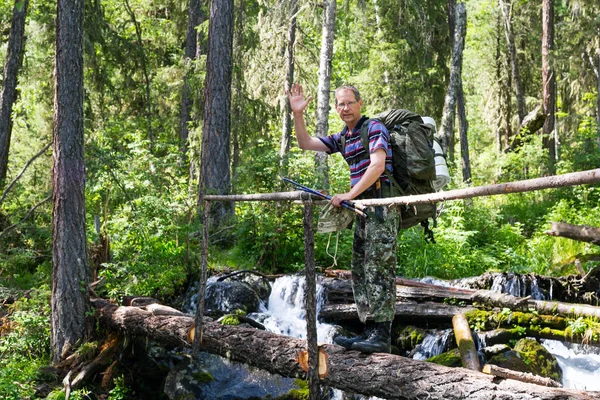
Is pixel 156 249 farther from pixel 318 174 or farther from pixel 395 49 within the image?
pixel 395 49

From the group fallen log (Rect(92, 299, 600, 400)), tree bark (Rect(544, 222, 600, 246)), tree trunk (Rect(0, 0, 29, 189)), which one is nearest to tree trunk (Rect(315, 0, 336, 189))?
tree bark (Rect(544, 222, 600, 246))

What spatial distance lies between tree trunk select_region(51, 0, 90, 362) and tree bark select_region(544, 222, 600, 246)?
7.49 meters

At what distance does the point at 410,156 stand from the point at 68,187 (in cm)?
564

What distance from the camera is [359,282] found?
16.4 ft

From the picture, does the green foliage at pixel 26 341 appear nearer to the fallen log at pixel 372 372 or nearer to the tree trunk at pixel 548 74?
the fallen log at pixel 372 372

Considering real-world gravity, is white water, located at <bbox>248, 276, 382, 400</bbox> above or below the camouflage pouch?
below

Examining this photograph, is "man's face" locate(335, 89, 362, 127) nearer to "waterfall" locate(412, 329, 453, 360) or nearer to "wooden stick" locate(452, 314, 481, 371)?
"wooden stick" locate(452, 314, 481, 371)

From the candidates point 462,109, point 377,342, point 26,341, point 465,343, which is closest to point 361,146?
point 377,342

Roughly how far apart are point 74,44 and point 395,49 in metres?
12.9

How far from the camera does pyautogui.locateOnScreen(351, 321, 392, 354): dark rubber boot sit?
191 inches

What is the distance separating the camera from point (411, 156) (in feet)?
16.0

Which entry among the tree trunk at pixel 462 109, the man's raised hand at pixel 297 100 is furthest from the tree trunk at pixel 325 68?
the man's raised hand at pixel 297 100

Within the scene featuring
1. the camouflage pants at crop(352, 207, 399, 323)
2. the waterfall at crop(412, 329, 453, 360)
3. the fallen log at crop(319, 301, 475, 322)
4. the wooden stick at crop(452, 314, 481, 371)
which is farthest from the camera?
the fallen log at crop(319, 301, 475, 322)

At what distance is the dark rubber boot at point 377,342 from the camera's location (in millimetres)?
4844
